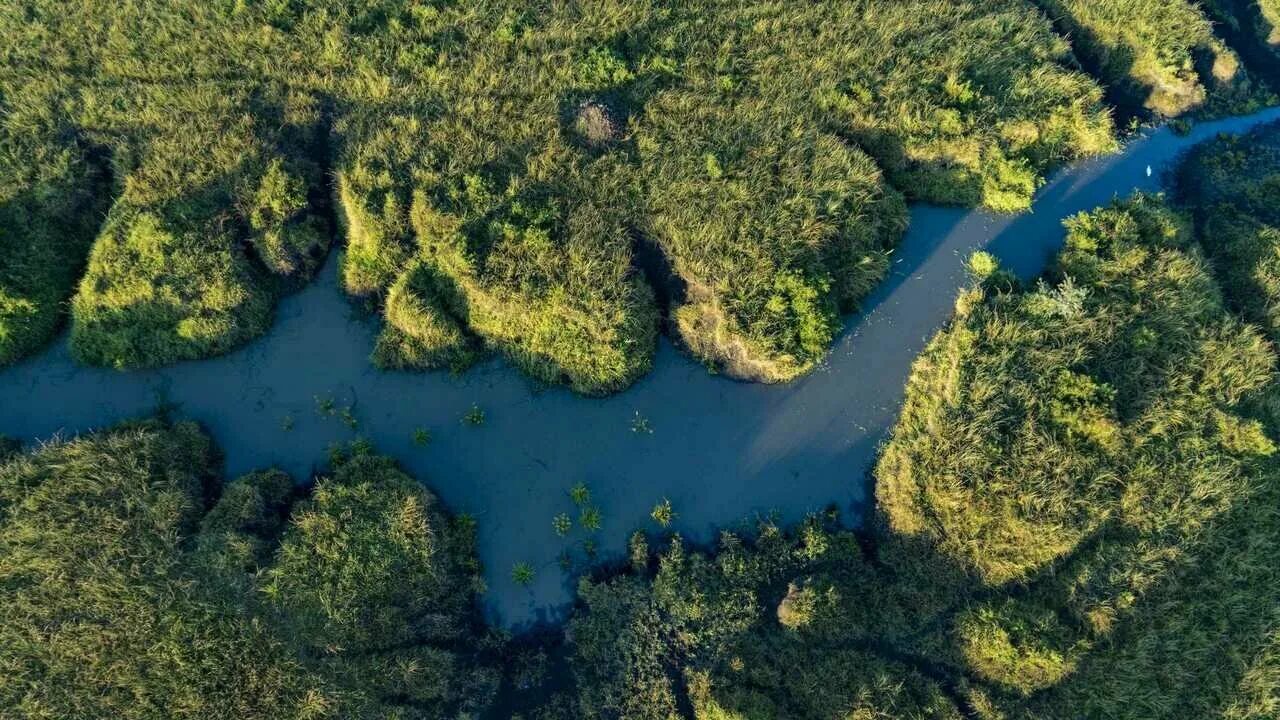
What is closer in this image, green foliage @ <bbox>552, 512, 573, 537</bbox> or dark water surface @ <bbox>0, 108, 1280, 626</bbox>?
green foliage @ <bbox>552, 512, 573, 537</bbox>

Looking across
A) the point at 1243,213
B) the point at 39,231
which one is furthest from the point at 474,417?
the point at 1243,213

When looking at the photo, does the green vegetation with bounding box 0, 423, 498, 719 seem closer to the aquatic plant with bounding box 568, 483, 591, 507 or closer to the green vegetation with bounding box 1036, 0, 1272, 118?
the aquatic plant with bounding box 568, 483, 591, 507

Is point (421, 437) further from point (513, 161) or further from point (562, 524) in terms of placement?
point (513, 161)

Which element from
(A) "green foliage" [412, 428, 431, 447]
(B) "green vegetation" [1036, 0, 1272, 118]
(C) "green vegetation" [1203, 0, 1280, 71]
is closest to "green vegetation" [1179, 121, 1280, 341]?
(B) "green vegetation" [1036, 0, 1272, 118]

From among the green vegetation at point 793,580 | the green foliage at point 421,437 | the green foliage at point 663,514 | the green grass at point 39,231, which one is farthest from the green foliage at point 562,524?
the green grass at point 39,231

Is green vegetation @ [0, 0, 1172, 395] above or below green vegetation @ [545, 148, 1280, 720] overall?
above

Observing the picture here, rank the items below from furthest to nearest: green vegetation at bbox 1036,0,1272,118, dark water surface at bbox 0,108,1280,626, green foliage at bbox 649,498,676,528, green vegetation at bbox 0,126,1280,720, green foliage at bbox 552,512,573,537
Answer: green vegetation at bbox 1036,0,1272,118, dark water surface at bbox 0,108,1280,626, green foliage at bbox 649,498,676,528, green foliage at bbox 552,512,573,537, green vegetation at bbox 0,126,1280,720
